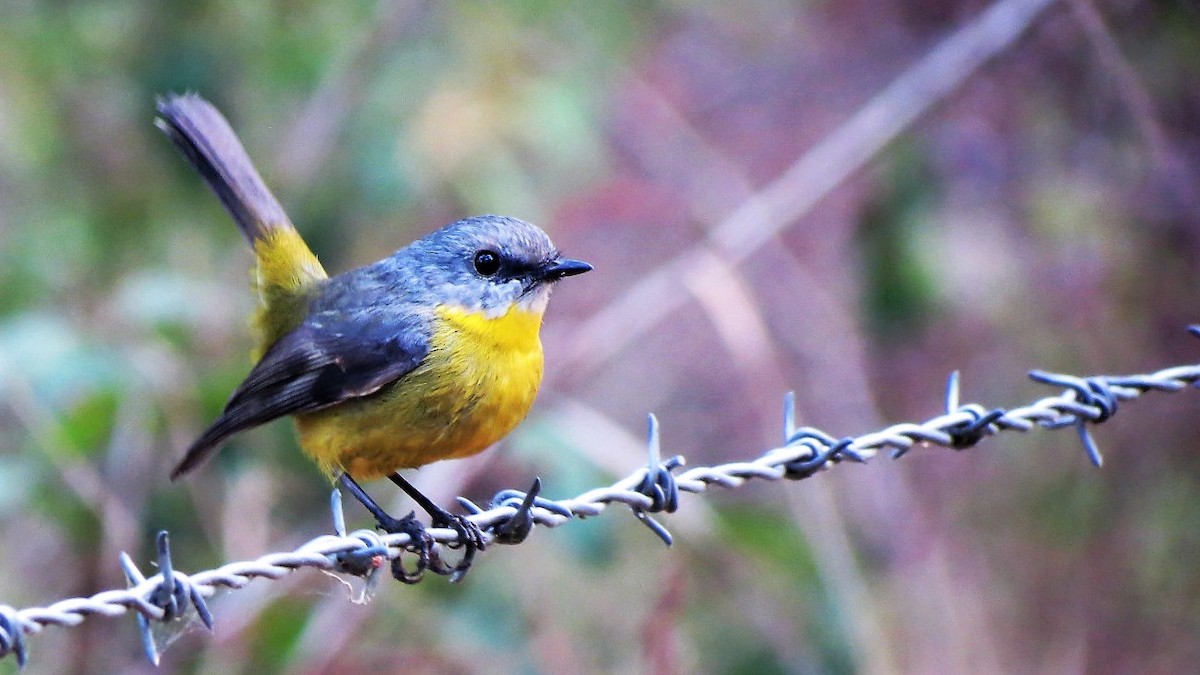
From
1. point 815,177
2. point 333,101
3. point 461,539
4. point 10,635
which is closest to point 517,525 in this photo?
point 461,539

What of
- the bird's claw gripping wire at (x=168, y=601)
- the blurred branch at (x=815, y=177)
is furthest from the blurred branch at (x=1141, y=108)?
the bird's claw gripping wire at (x=168, y=601)

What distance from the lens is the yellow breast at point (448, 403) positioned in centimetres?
318

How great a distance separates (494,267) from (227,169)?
116 centimetres

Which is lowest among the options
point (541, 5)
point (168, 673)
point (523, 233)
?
point (168, 673)

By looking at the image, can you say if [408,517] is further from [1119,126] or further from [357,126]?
[1119,126]

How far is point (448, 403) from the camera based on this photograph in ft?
10.5

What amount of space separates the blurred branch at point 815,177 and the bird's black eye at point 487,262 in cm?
131

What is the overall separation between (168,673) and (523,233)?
7.84 feet

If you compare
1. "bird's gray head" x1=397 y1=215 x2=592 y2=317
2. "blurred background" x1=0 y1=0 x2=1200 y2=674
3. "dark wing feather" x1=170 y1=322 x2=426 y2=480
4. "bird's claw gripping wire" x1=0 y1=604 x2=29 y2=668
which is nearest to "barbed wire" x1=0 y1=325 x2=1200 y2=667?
"bird's claw gripping wire" x1=0 y1=604 x2=29 y2=668

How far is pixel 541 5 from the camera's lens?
19.5ft

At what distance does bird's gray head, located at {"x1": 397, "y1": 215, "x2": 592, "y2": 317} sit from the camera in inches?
137

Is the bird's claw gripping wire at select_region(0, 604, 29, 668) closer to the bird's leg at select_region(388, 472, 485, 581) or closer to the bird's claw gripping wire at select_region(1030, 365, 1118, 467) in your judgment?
the bird's leg at select_region(388, 472, 485, 581)

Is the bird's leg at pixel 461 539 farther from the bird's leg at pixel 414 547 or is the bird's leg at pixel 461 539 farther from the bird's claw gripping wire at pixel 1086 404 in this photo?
the bird's claw gripping wire at pixel 1086 404

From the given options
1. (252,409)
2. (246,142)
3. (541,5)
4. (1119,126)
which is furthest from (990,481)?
(252,409)
